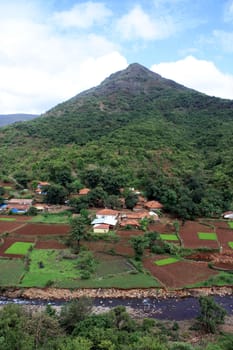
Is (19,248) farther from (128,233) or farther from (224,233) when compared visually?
(224,233)

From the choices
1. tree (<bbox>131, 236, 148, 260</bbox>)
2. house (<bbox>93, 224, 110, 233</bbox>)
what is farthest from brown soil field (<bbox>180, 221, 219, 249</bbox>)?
house (<bbox>93, 224, 110, 233</bbox>)

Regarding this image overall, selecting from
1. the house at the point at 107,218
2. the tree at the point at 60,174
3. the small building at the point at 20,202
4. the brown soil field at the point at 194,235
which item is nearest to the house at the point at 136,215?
the house at the point at 107,218

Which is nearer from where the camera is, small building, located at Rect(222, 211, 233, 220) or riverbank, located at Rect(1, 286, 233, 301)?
riverbank, located at Rect(1, 286, 233, 301)

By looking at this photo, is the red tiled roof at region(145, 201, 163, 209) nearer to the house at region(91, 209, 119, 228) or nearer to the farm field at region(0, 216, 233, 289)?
the house at region(91, 209, 119, 228)

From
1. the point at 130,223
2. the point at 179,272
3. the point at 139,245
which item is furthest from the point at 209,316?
the point at 130,223

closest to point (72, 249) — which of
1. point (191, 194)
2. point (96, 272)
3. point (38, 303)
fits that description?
point (96, 272)

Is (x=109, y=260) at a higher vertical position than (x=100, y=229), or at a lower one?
lower

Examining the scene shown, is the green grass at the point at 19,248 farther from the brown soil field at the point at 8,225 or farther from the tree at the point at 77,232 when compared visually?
the tree at the point at 77,232
